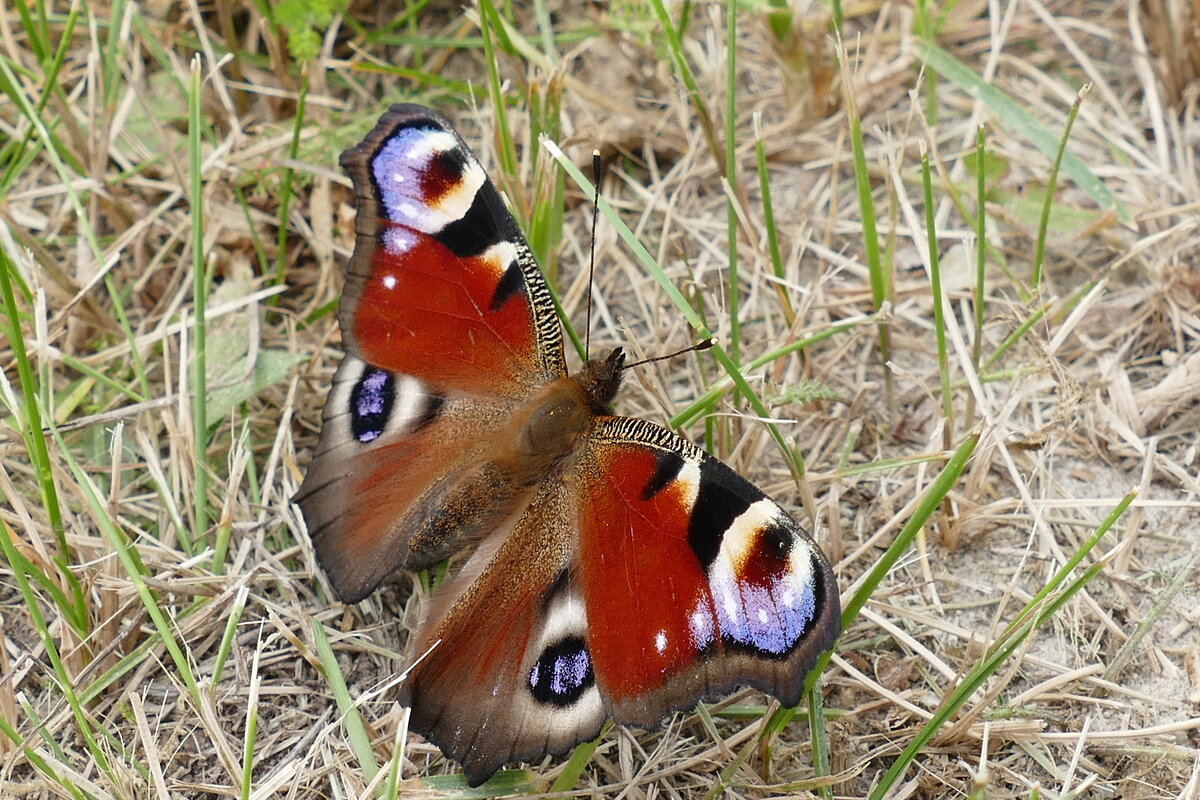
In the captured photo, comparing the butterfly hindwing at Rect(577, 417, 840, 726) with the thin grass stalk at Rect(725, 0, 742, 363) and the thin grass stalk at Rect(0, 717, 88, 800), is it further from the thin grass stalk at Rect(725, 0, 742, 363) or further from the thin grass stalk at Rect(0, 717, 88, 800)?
the thin grass stalk at Rect(0, 717, 88, 800)

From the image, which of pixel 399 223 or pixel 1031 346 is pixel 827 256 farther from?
pixel 399 223

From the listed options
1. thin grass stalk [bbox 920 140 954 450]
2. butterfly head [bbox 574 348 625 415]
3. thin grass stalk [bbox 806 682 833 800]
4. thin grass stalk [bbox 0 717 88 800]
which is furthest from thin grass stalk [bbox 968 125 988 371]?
thin grass stalk [bbox 0 717 88 800]

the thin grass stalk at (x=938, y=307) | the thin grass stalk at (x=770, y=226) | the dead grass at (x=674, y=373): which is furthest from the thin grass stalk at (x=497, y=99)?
the thin grass stalk at (x=938, y=307)

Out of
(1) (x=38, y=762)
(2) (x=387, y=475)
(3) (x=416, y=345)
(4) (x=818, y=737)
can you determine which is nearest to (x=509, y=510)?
(2) (x=387, y=475)

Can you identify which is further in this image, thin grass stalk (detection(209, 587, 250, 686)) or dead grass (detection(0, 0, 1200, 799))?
dead grass (detection(0, 0, 1200, 799))

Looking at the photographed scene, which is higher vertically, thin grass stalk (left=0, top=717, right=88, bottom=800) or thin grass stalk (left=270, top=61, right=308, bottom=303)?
thin grass stalk (left=270, top=61, right=308, bottom=303)

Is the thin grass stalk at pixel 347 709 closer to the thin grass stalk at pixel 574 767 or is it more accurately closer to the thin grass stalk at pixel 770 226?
the thin grass stalk at pixel 574 767

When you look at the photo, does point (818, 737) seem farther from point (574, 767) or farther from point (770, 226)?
point (770, 226)

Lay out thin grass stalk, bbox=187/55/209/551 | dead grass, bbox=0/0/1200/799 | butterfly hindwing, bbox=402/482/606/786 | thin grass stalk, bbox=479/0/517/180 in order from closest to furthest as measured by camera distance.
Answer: butterfly hindwing, bbox=402/482/606/786 < dead grass, bbox=0/0/1200/799 < thin grass stalk, bbox=187/55/209/551 < thin grass stalk, bbox=479/0/517/180
